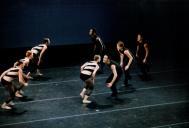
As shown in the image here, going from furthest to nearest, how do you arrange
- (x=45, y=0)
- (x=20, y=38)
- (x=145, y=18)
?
(x=145, y=18)
(x=45, y=0)
(x=20, y=38)

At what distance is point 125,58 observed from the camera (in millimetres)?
13805

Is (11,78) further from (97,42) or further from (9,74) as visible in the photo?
(97,42)

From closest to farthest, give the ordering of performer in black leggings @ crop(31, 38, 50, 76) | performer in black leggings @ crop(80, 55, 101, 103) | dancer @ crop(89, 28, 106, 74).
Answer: performer in black leggings @ crop(80, 55, 101, 103), performer in black leggings @ crop(31, 38, 50, 76), dancer @ crop(89, 28, 106, 74)

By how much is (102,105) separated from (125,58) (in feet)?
7.72

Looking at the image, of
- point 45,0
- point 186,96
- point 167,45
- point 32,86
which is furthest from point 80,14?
point 186,96

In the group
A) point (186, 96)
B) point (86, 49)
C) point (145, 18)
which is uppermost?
point (145, 18)

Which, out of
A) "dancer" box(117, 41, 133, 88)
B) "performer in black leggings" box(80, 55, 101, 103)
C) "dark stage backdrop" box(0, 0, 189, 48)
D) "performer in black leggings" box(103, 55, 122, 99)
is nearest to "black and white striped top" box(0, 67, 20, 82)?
"performer in black leggings" box(80, 55, 101, 103)

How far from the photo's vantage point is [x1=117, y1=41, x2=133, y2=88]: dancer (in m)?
13.3

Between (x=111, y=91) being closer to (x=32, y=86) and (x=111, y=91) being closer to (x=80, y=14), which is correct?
(x=32, y=86)

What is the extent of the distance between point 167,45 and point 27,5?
7.61 meters

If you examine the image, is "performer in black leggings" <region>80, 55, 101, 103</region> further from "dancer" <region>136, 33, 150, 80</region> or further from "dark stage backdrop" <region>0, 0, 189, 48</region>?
"dark stage backdrop" <region>0, 0, 189, 48</region>

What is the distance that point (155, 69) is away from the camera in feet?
53.9

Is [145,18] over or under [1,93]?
over

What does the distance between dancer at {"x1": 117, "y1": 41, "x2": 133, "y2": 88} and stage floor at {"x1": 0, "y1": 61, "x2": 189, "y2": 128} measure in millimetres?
564
